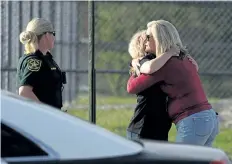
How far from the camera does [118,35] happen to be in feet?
48.8

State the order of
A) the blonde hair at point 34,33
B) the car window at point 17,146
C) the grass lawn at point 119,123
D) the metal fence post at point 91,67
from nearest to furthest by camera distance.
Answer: the car window at point 17,146, the blonde hair at point 34,33, the metal fence post at point 91,67, the grass lawn at point 119,123

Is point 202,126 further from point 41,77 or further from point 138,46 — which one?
point 41,77

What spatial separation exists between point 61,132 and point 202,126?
2454 millimetres

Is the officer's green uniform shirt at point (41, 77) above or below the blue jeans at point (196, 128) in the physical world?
above

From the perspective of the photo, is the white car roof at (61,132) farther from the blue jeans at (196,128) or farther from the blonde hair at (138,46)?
the blonde hair at (138,46)

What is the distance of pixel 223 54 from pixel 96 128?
778cm

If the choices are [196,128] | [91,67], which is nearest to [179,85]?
[196,128]

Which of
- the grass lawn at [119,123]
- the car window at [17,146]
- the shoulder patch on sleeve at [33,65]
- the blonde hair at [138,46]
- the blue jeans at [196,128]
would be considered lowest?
the grass lawn at [119,123]

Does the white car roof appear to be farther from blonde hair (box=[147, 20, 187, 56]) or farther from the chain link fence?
the chain link fence

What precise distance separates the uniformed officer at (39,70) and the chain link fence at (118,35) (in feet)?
9.13

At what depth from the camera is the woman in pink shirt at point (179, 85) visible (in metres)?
6.10

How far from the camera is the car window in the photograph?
3818 millimetres

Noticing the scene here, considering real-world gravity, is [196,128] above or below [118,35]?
below

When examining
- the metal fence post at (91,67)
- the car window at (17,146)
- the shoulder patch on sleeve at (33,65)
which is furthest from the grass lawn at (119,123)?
the car window at (17,146)
